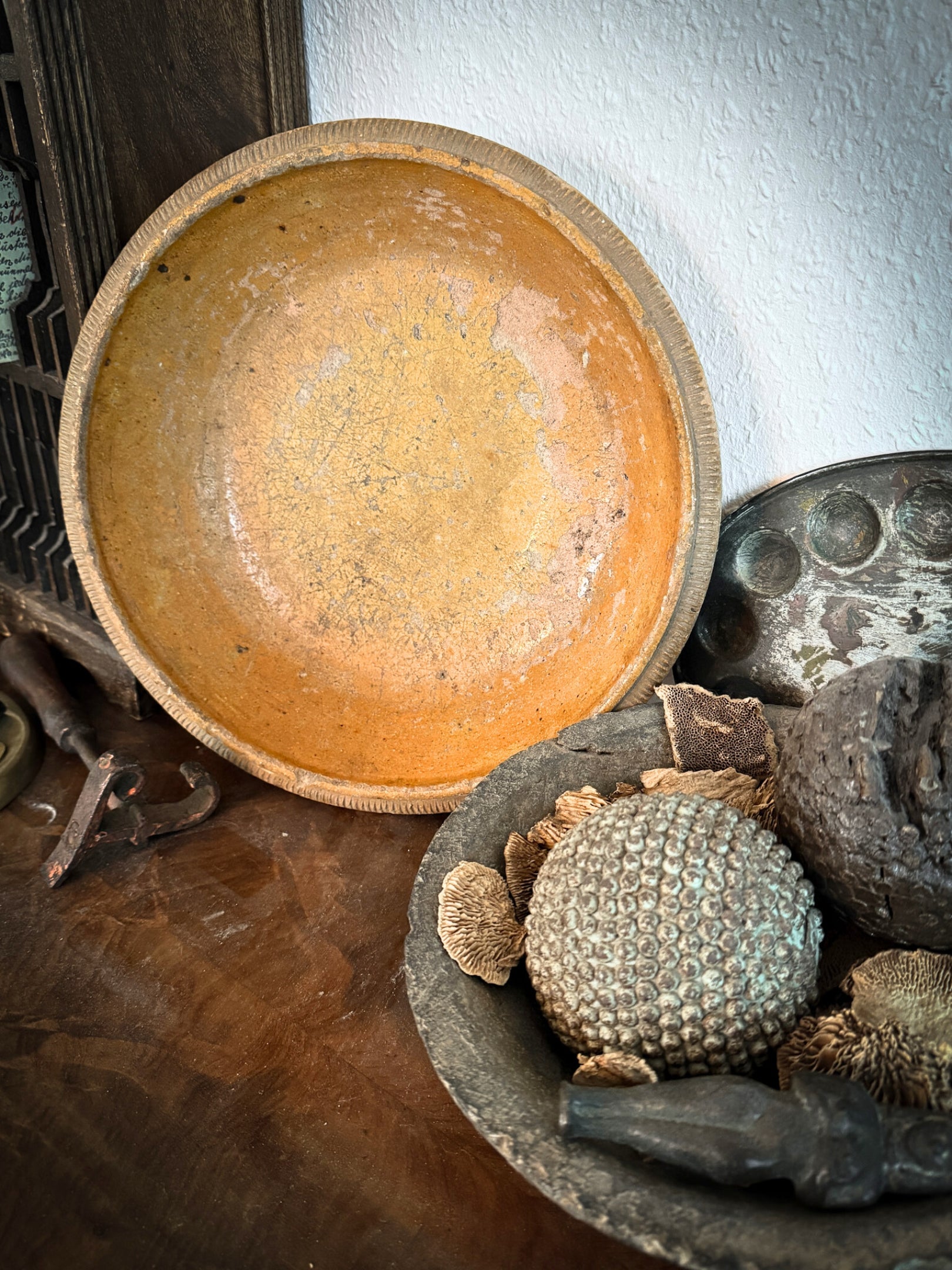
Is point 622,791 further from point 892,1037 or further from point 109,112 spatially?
point 109,112

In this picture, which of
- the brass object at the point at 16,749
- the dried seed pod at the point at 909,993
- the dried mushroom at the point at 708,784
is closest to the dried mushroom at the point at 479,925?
the dried mushroom at the point at 708,784

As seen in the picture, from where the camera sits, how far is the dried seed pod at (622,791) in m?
1.16

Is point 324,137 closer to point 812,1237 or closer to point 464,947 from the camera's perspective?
point 464,947

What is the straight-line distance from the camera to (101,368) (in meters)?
1.34

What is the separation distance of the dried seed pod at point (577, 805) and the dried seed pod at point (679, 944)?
16 centimetres

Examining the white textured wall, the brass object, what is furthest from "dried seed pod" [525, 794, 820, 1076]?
the brass object

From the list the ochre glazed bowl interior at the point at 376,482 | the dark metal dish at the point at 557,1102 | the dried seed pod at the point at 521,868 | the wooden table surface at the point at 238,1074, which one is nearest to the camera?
the dark metal dish at the point at 557,1102

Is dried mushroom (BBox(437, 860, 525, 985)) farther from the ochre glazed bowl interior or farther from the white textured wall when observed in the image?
the white textured wall

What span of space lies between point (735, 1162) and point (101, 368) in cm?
127

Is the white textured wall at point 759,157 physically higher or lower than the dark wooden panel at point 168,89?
lower

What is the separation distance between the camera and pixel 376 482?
4.75 ft

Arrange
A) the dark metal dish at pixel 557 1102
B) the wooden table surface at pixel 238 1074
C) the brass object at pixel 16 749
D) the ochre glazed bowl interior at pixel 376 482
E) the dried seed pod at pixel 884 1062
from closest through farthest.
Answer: the dark metal dish at pixel 557 1102
the dried seed pod at pixel 884 1062
the wooden table surface at pixel 238 1074
the ochre glazed bowl interior at pixel 376 482
the brass object at pixel 16 749

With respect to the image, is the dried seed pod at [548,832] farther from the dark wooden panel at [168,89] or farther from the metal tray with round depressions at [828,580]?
the dark wooden panel at [168,89]

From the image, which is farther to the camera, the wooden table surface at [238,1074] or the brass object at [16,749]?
the brass object at [16,749]
